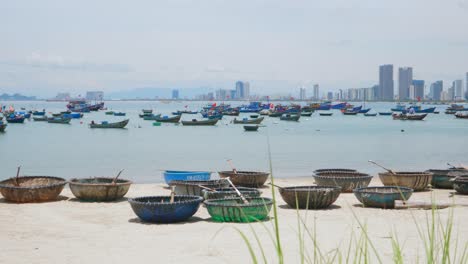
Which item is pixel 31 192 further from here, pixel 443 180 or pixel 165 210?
pixel 443 180

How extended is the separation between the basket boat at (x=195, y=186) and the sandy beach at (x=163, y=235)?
74 cm

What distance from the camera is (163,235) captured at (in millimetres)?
11273

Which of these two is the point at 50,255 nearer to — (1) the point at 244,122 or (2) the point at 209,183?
(2) the point at 209,183

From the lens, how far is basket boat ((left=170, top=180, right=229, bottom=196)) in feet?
48.2

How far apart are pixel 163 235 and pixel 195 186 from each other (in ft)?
11.5

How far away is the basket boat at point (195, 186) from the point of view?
48.2ft

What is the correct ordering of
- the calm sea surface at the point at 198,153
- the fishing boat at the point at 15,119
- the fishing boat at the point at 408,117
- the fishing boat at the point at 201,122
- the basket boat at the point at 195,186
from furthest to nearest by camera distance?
the fishing boat at the point at 408,117 < the fishing boat at the point at 15,119 < the fishing boat at the point at 201,122 < the calm sea surface at the point at 198,153 < the basket boat at the point at 195,186

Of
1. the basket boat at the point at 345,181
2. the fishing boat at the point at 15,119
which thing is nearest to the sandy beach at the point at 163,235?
the basket boat at the point at 345,181

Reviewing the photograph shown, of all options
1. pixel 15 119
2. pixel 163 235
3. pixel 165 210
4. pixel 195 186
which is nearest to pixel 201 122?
pixel 15 119

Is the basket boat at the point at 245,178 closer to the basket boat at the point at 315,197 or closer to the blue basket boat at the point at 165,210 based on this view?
the basket boat at the point at 315,197

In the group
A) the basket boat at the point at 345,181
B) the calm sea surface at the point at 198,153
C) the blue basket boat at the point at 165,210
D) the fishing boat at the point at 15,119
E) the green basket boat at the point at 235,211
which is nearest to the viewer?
the green basket boat at the point at 235,211

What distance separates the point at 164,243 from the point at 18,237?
278 cm

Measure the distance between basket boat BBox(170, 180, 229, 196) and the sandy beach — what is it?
735 mm

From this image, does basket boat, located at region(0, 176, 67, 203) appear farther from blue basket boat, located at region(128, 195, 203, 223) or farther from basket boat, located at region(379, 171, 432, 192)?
basket boat, located at region(379, 171, 432, 192)
